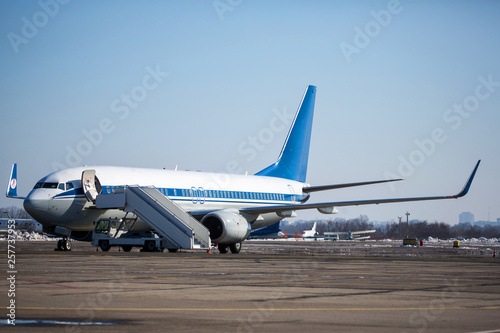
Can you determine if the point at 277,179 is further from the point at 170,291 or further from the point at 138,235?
the point at 170,291

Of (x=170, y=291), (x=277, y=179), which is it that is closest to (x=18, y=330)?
(x=170, y=291)

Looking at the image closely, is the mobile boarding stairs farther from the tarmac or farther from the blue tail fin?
the blue tail fin

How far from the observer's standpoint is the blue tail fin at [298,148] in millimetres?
49406

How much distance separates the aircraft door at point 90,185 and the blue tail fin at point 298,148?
648 inches

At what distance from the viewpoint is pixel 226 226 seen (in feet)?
117

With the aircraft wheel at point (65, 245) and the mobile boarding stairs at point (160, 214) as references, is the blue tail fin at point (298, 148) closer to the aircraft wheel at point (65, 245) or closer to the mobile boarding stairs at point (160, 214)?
the mobile boarding stairs at point (160, 214)

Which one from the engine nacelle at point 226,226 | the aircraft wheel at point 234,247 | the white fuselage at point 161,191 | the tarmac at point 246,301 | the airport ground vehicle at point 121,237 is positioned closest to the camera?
the tarmac at point 246,301

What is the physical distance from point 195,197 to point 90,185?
258 inches

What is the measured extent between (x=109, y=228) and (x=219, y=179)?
9.09m

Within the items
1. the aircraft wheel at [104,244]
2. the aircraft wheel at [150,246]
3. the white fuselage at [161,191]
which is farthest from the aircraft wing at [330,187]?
the aircraft wheel at [104,244]

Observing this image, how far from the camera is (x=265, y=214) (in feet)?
143

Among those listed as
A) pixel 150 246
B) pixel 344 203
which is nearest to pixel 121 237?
pixel 150 246

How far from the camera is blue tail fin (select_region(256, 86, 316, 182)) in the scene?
49.4m

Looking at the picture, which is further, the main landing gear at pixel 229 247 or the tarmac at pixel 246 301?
the main landing gear at pixel 229 247
